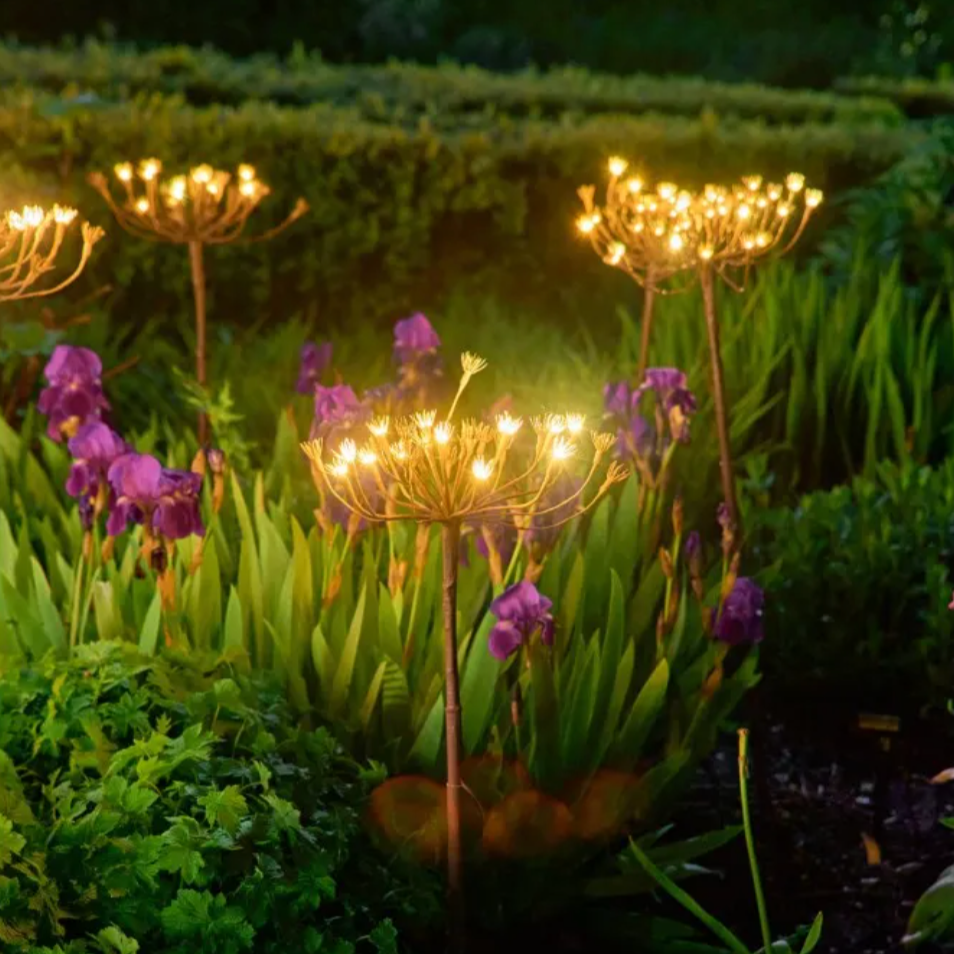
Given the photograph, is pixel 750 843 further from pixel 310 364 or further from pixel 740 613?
pixel 310 364

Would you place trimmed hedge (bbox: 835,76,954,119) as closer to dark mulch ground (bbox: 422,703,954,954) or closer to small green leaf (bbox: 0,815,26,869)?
dark mulch ground (bbox: 422,703,954,954)

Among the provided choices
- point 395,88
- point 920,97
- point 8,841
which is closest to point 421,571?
point 8,841

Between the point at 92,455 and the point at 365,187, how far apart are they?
3.89m

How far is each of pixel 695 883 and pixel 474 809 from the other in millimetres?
582

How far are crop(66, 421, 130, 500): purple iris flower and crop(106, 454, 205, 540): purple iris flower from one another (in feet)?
0.33

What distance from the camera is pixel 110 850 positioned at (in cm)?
201

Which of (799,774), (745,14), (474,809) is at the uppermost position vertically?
(745,14)

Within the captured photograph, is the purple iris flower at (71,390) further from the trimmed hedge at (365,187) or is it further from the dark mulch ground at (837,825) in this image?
the trimmed hedge at (365,187)

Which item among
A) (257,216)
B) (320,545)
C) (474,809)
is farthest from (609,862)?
(257,216)

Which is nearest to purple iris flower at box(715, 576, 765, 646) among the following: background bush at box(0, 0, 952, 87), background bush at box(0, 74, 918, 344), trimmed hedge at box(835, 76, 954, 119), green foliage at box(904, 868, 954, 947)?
green foliage at box(904, 868, 954, 947)

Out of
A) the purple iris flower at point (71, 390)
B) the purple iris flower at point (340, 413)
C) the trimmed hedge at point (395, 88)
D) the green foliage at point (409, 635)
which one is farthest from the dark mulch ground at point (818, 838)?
the trimmed hedge at point (395, 88)

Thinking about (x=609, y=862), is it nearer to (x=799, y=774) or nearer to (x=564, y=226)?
(x=799, y=774)

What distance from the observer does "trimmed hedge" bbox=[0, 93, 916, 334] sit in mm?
5730

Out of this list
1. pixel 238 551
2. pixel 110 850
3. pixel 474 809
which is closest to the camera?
pixel 110 850
